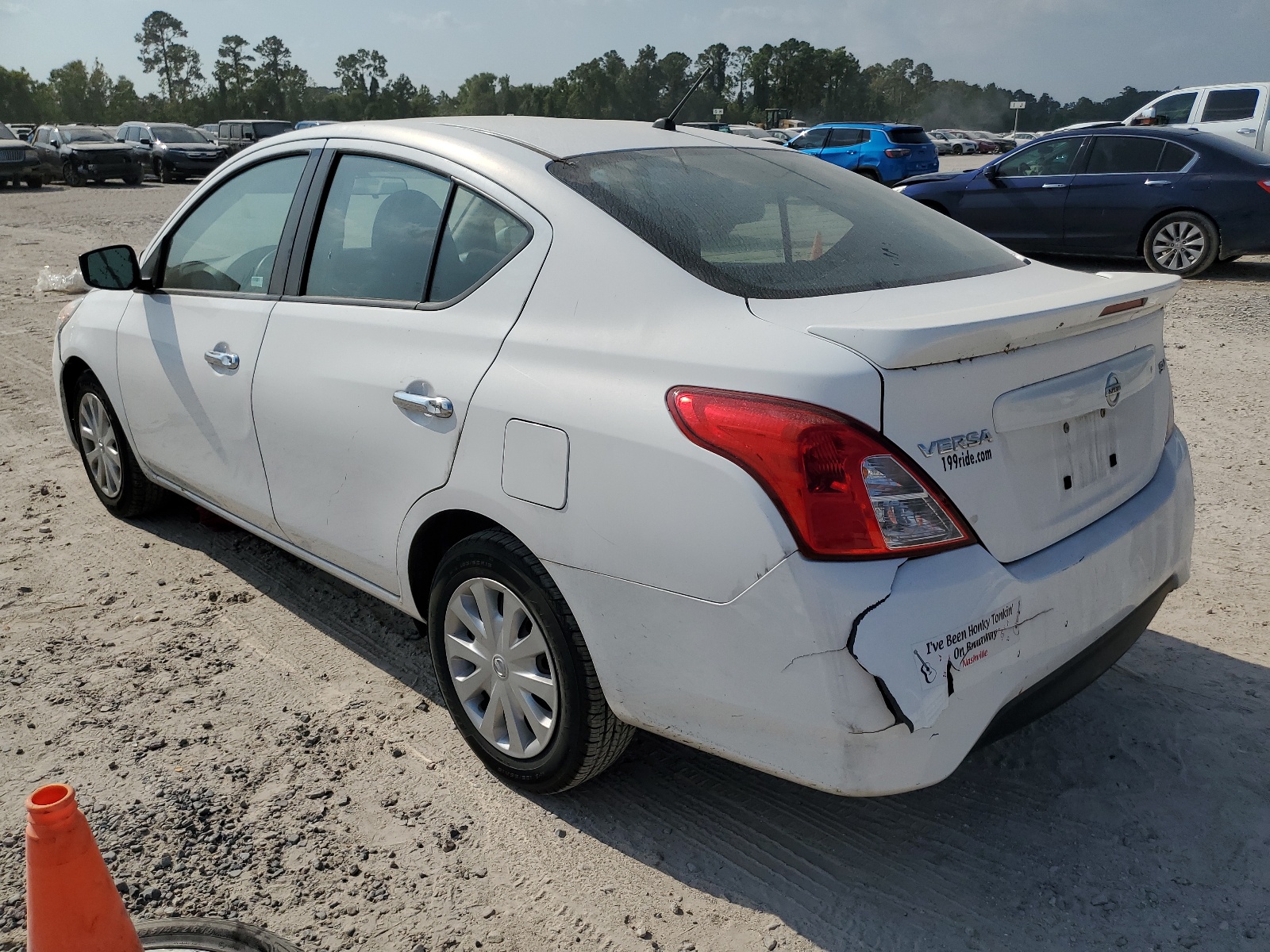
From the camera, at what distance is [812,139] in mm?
23734

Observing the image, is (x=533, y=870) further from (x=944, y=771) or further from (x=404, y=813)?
(x=944, y=771)

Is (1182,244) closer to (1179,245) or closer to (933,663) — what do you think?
(1179,245)

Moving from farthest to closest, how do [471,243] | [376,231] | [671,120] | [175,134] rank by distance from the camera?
[175,134], [671,120], [376,231], [471,243]

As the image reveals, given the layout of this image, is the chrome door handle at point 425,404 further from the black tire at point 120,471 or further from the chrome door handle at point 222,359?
the black tire at point 120,471

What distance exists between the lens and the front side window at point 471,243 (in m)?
2.68

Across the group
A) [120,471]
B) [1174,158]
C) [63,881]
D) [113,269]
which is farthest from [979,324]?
[1174,158]

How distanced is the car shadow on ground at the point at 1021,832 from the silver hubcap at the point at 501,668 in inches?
8.6

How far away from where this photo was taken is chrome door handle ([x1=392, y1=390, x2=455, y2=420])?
2611mm

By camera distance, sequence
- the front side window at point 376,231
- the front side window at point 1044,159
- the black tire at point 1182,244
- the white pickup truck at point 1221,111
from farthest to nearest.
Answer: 1. the white pickup truck at point 1221,111
2. the front side window at point 1044,159
3. the black tire at point 1182,244
4. the front side window at point 376,231

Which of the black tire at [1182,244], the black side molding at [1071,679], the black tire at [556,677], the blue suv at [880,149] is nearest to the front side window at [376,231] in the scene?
the black tire at [556,677]

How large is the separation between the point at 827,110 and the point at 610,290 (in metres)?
118

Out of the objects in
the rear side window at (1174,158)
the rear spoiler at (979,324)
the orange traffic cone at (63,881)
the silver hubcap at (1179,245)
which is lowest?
the orange traffic cone at (63,881)

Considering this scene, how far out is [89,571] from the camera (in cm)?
422

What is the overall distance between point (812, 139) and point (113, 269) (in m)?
21.8
